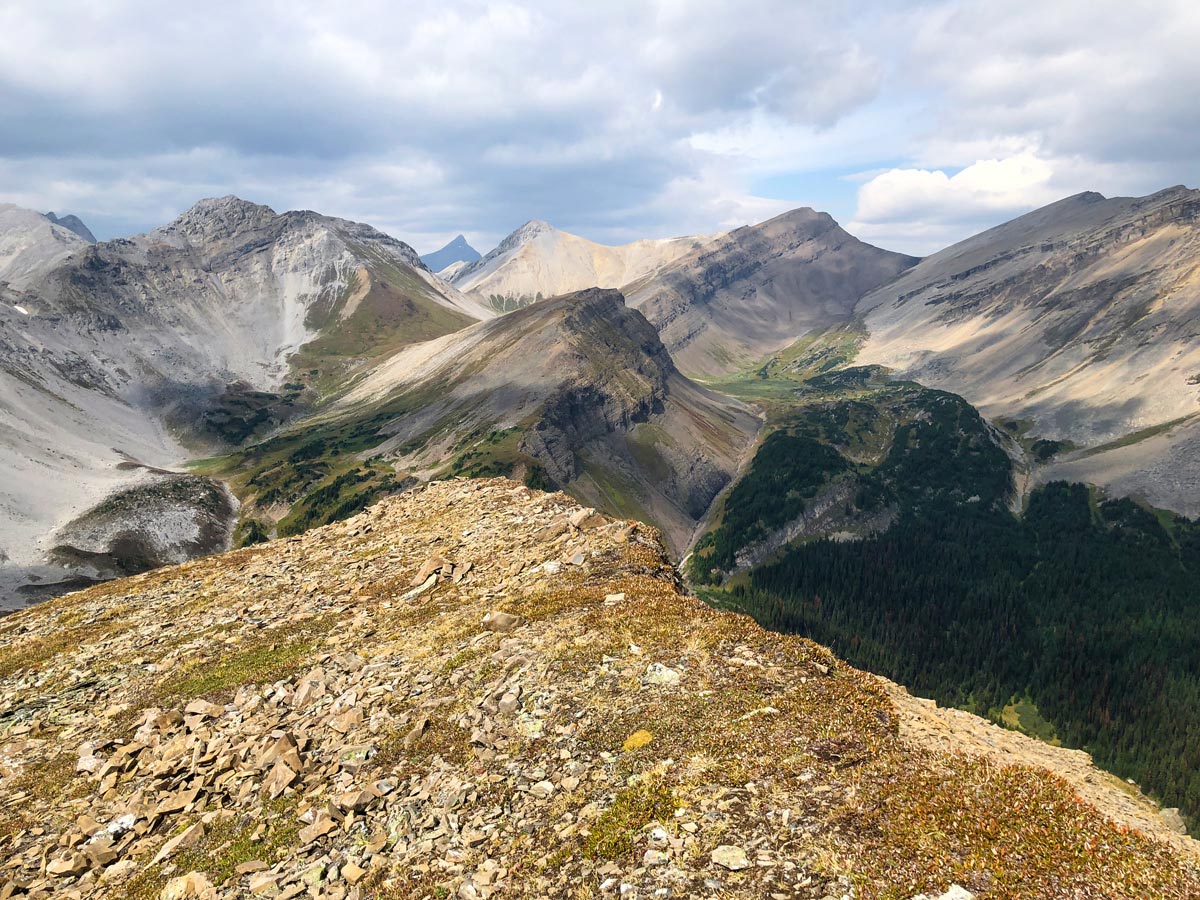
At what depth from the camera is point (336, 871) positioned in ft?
46.4

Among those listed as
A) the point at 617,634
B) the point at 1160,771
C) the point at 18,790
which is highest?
the point at 617,634

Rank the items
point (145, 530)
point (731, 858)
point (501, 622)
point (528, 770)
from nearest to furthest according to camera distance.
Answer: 1. point (731, 858)
2. point (528, 770)
3. point (501, 622)
4. point (145, 530)

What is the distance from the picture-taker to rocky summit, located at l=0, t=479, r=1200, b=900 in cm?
1235

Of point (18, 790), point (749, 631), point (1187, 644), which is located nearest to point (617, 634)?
point (749, 631)

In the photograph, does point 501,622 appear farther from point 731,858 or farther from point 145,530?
point 145,530

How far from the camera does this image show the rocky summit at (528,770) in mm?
12352

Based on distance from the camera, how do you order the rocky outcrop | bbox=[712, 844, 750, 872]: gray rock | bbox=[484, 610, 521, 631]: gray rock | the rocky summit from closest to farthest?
bbox=[712, 844, 750, 872]: gray rock, the rocky summit, bbox=[484, 610, 521, 631]: gray rock, the rocky outcrop

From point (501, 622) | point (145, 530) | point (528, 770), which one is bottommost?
point (145, 530)

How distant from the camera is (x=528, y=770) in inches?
634

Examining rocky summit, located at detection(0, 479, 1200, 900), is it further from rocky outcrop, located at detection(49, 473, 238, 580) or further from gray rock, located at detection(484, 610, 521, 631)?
rocky outcrop, located at detection(49, 473, 238, 580)

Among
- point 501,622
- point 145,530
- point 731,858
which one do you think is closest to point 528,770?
point 731,858

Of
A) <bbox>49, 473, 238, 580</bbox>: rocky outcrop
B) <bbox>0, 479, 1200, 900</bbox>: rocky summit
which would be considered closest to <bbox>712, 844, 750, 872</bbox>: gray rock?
<bbox>0, 479, 1200, 900</bbox>: rocky summit

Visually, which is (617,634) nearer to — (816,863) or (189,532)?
(816,863)

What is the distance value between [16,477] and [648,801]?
221 metres
